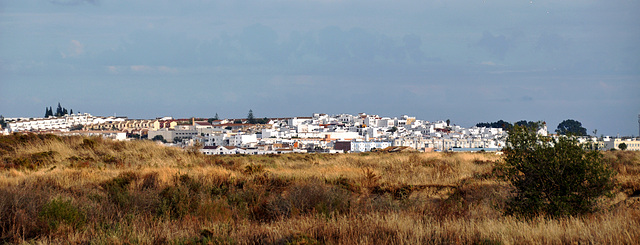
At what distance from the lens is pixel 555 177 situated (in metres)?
8.05

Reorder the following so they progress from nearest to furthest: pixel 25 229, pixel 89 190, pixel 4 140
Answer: pixel 25 229 < pixel 89 190 < pixel 4 140

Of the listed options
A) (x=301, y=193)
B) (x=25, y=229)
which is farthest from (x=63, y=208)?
(x=301, y=193)

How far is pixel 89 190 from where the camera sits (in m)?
10.1

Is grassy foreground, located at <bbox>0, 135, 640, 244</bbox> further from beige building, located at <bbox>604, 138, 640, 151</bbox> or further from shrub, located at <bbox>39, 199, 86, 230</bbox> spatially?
beige building, located at <bbox>604, 138, 640, 151</bbox>

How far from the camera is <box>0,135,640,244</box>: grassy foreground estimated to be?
621 cm

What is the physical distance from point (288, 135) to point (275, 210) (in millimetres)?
102579

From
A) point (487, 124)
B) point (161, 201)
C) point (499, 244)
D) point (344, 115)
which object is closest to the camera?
point (499, 244)

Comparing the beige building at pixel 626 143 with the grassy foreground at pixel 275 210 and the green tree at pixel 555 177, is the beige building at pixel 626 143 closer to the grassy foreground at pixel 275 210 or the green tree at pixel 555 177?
the grassy foreground at pixel 275 210

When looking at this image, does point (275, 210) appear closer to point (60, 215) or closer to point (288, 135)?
point (60, 215)

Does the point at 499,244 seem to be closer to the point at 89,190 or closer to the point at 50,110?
the point at 89,190

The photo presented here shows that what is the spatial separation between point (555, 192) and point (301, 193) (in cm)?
370

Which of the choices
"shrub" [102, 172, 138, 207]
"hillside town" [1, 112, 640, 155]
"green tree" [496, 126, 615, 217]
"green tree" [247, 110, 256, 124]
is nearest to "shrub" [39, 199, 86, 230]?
"shrub" [102, 172, 138, 207]

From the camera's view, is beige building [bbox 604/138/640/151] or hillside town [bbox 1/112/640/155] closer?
beige building [bbox 604/138/640/151]

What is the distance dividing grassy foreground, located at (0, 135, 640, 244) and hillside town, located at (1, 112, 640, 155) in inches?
1102
